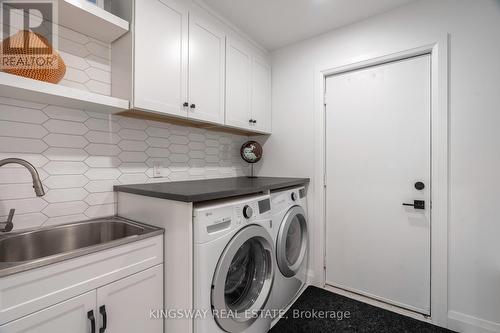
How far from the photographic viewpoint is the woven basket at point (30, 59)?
3.46 ft

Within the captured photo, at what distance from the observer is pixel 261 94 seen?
2365 millimetres

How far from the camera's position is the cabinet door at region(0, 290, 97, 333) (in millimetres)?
815

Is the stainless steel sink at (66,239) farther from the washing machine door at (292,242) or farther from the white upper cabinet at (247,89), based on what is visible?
the white upper cabinet at (247,89)

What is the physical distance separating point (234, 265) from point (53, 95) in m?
1.37

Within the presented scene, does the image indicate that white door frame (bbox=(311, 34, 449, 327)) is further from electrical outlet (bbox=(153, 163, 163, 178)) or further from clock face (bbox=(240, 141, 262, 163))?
electrical outlet (bbox=(153, 163, 163, 178))

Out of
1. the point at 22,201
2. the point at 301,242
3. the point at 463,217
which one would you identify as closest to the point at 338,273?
the point at 301,242

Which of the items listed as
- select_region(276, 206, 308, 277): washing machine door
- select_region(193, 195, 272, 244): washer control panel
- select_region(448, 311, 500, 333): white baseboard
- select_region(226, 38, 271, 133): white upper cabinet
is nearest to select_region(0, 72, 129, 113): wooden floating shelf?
select_region(193, 195, 272, 244): washer control panel

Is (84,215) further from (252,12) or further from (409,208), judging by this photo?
(409,208)

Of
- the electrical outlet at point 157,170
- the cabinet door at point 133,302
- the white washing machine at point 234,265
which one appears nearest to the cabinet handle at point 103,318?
the cabinet door at point 133,302

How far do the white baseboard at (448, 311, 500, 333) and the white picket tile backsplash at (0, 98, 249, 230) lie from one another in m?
2.31

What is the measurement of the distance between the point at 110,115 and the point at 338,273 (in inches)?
91.8

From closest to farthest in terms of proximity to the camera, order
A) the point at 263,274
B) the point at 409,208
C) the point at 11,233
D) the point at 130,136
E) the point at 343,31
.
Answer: the point at 11,233 → the point at 263,274 → the point at 130,136 → the point at 409,208 → the point at 343,31

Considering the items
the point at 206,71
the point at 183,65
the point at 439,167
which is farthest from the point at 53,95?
the point at 439,167

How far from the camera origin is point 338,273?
2.11 metres
